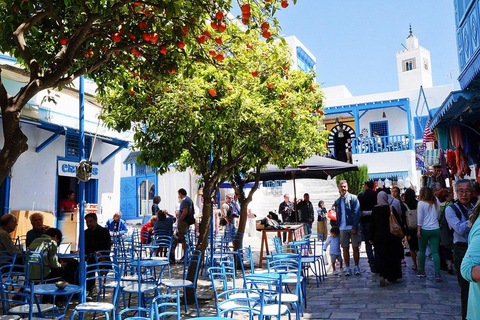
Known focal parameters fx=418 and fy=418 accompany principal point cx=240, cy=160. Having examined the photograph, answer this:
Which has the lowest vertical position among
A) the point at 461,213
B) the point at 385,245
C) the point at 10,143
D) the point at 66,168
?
the point at 385,245

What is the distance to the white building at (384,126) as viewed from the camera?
2152cm

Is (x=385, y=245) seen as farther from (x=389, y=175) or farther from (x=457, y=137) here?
(x=389, y=175)

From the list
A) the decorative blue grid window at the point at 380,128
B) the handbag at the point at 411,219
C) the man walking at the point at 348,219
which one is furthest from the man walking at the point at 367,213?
the decorative blue grid window at the point at 380,128

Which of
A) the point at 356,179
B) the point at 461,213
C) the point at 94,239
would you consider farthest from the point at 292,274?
the point at 356,179

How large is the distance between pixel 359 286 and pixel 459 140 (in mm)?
3368

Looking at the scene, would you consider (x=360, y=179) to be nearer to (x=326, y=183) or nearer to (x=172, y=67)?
(x=326, y=183)

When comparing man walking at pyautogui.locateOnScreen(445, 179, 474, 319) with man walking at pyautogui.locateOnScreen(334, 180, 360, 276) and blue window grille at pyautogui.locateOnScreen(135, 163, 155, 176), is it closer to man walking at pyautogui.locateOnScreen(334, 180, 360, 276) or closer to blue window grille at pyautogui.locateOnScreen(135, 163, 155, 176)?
man walking at pyautogui.locateOnScreen(334, 180, 360, 276)

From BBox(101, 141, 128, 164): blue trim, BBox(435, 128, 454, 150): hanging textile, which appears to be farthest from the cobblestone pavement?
BBox(101, 141, 128, 164): blue trim

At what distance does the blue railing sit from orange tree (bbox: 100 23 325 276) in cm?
1471

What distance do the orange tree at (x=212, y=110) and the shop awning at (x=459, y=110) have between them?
8.08 ft

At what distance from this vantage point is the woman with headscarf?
7375 mm

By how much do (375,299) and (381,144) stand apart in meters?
17.0

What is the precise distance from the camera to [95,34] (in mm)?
4906

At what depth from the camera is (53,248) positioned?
6.18m
